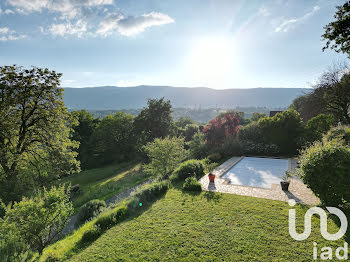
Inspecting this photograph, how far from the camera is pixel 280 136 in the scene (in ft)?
70.1

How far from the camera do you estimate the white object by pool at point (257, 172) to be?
12602 millimetres

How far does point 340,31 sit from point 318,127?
12.1 meters

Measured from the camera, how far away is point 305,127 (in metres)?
20.3

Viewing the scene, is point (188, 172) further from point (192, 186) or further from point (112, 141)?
point (112, 141)

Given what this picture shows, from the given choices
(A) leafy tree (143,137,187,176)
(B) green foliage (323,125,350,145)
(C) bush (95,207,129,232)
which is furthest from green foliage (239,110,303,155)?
(C) bush (95,207,129,232)

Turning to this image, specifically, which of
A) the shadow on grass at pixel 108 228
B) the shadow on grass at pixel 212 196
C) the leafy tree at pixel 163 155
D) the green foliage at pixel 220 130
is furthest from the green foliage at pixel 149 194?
the green foliage at pixel 220 130

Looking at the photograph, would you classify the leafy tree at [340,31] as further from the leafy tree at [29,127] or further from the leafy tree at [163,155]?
the leafy tree at [29,127]

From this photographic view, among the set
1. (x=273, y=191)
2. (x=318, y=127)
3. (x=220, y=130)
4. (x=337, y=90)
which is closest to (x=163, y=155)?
(x=273, y=191)

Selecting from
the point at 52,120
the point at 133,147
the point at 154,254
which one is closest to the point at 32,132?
the point at 52,120

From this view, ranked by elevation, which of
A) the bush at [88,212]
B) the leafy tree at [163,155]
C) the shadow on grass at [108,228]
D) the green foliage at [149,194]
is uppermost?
the leafy tree at [163,155]

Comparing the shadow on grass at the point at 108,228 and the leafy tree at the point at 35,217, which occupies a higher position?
the leafy tree at the point at 35,217

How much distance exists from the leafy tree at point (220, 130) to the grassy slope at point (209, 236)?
12.8m

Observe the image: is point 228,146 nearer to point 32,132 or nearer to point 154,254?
point 154,254

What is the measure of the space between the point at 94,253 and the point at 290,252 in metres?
6.40
